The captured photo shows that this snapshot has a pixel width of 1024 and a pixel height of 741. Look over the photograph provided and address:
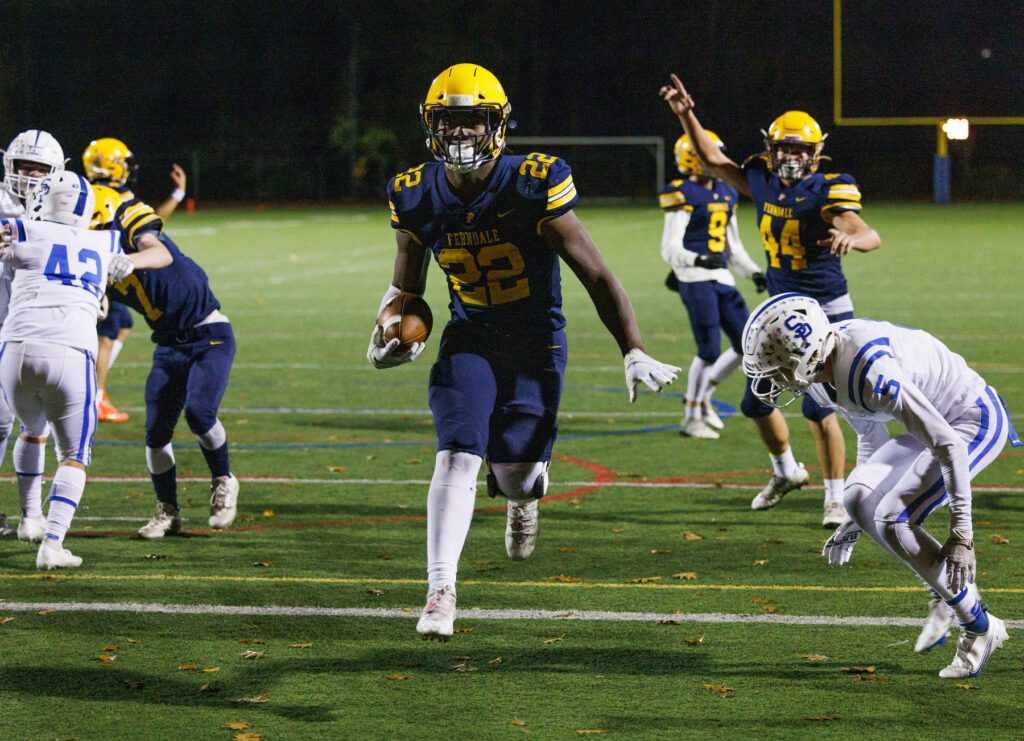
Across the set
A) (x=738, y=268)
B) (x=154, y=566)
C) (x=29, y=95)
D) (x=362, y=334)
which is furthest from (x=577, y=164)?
(x=154, y=566)

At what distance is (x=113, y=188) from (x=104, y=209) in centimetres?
171

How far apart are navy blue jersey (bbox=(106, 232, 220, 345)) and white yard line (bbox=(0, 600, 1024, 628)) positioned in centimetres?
176

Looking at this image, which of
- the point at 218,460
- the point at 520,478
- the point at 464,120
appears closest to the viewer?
the point at 464,120

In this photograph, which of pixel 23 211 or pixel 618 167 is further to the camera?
pixel 618 167

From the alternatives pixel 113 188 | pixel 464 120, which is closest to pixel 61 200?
pixel 464 120

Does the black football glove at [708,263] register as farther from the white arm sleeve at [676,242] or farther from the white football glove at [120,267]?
the white football glove at [120,267]

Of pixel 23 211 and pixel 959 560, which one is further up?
pixel 23 211

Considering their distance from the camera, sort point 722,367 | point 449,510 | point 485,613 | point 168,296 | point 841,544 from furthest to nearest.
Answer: point 722,367 < point 168,296 < point 485,613 < point 841,544 < point 449,510

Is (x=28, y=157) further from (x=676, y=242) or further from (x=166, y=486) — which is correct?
(x=676, y=242)

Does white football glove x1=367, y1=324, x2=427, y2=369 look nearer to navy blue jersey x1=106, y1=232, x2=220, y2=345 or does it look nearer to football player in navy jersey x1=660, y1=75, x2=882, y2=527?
navy blue jersey x1=106, y1=232, x2=220, y2=345

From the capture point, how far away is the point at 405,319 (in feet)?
18.3

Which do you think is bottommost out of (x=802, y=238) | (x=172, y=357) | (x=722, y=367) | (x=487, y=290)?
(x=722, y=367)

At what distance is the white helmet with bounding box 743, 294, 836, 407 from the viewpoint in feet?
16.1

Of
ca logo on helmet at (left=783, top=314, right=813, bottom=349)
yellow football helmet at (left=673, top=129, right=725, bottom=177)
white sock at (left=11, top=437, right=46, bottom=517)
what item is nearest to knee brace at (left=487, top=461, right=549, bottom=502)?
ca logo on helmet at (left=783, top=314, right=813, bottom=349)
